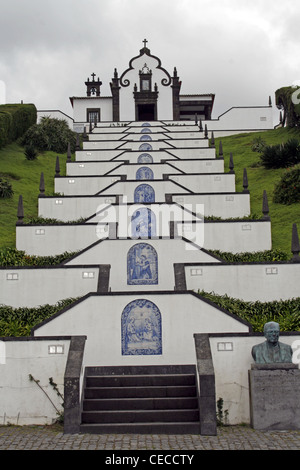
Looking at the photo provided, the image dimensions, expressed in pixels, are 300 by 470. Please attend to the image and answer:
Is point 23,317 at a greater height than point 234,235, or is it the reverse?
point 234,235

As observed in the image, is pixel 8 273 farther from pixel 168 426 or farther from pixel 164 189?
pixel 164 189

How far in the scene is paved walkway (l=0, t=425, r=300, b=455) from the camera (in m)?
9.45

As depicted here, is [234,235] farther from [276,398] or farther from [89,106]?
[89,106]

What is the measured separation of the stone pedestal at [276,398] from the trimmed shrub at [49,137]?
2706cm

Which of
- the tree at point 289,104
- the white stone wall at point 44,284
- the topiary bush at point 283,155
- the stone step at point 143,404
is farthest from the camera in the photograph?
the tree at point 289,104

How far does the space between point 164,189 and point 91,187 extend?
3.51 meters

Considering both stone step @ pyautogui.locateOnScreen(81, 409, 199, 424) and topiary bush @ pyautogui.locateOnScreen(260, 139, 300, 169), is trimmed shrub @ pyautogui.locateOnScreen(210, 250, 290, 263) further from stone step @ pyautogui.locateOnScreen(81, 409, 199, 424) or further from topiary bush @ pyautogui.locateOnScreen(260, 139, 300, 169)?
topiary bush @ pyautogui.locateOnScreen(260, 139, 300, 169)

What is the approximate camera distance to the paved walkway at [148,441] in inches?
372

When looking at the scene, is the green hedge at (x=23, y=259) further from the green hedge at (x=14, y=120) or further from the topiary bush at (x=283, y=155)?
the green hedge at (x=14, y=120)

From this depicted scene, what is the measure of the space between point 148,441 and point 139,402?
4.38ft

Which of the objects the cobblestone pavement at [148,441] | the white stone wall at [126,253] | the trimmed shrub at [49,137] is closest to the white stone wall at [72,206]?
the white stone wall at [126,253]

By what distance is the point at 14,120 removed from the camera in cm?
3559

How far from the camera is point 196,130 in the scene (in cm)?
3825

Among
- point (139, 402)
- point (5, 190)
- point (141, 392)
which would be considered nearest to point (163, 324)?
point (141, 392)
